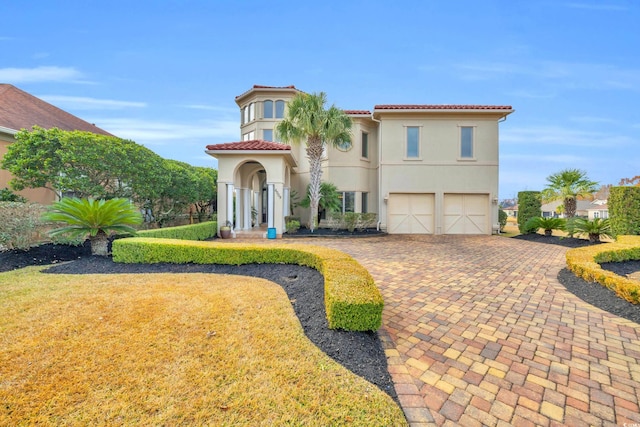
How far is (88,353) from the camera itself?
2.96 metres

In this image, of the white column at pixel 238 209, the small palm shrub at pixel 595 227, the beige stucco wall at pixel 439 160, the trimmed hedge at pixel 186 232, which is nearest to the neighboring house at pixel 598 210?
the beige stucco wall at pixel 439 160

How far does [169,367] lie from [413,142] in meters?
15.6

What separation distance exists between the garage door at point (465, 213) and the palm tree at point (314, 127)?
23.7ft

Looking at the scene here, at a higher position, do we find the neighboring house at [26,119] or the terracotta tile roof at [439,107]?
the terracotta tile roof at [439,107]

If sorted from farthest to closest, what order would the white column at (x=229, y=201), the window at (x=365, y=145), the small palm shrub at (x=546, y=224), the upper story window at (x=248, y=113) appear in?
the upper story window at (x=248, y=113) → the window at (x=365, y=145) → the white column at (x=229, y=201) → the small palm shrub at (x=546, y=224)

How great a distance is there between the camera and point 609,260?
7.16 metres

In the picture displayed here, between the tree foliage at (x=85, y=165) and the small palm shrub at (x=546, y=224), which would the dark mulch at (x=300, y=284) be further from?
the small palm shrub at (x=546, y=224)

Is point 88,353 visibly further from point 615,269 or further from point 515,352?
point 615,269

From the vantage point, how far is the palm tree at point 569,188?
40.1 ft

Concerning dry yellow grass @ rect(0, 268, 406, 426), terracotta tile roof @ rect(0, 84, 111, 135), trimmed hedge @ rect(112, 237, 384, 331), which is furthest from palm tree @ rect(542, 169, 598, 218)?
terracotta tile roof @ rect(0, 84, 111, 135)

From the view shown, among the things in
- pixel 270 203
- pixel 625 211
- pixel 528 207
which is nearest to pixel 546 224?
pixel 528 207

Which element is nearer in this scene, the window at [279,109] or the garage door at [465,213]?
the garage door at [465,213]

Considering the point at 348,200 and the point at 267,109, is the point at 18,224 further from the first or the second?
the point at 267,109

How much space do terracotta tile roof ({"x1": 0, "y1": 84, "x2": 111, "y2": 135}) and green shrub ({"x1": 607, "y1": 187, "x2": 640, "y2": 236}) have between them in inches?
951
